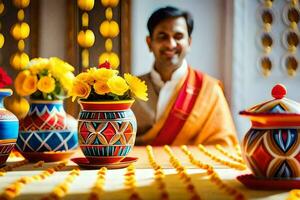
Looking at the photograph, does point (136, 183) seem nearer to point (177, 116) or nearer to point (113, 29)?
point (177, 116)

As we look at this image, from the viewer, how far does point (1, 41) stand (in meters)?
2.29

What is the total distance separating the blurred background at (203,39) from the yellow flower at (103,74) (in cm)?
122

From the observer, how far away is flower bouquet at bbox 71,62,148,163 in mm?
1206

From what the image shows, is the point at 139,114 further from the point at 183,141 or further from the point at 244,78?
the point at 244,78

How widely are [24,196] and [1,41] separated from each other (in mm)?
1540

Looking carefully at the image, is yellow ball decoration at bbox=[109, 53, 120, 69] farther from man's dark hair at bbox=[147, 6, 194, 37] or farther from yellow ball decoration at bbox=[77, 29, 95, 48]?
man's dark hair at bbox=[147, 6, 194, 37]

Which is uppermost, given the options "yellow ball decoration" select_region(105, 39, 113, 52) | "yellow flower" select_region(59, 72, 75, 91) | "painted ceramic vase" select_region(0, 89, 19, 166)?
"yellow ball decoration" select_region(105, 39, 113, 52)

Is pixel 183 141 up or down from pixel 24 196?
down

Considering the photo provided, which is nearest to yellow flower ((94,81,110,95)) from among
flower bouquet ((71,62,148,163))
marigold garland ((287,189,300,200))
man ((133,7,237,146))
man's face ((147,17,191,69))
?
flower bouquet ((71,62,148,163))

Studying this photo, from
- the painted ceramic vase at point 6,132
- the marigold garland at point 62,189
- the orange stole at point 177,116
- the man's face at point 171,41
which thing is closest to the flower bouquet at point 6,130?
the painted ceramic vase at point 6,132

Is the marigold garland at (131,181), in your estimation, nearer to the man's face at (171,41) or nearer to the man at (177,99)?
the man at (177,99)

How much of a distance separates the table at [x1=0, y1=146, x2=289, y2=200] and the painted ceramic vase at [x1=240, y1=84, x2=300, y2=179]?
5 cm

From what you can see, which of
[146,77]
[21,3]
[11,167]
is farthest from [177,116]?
[11,167]

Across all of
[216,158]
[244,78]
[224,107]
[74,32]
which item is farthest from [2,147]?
[244,78]
